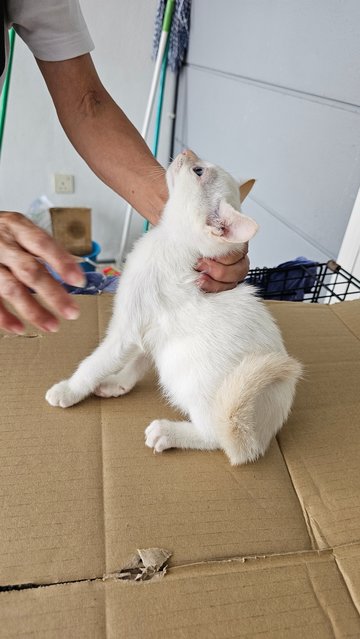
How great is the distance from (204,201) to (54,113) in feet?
5.84

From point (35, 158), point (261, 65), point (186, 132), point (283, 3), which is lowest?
point (35, 158)

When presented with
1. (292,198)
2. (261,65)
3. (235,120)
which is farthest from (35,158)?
(292,198)

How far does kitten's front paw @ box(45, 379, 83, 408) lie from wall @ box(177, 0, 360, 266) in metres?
0.79

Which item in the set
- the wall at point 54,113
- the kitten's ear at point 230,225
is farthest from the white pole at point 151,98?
the kitten's ear at point 230,225

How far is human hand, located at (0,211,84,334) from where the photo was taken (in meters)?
0.48

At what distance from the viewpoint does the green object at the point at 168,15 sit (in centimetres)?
192

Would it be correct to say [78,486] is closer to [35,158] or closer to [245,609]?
[245,609]

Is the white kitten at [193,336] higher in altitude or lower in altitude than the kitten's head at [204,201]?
lower

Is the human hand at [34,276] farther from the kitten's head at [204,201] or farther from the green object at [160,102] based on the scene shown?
the green object at [160,102]

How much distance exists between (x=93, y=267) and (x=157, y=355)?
1442 millimetres

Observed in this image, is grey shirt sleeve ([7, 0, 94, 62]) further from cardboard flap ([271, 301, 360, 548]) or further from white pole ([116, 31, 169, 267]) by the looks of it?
white pole ([116, 31, 169, 267])

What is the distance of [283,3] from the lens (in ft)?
4.11

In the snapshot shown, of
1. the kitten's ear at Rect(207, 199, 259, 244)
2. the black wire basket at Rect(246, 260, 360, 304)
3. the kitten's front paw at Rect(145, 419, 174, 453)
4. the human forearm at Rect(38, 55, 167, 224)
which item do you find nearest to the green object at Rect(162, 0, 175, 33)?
the human forearm at Rect(38, 55, 167, 224)

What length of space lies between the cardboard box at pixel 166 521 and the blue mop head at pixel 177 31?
190 centimetres
